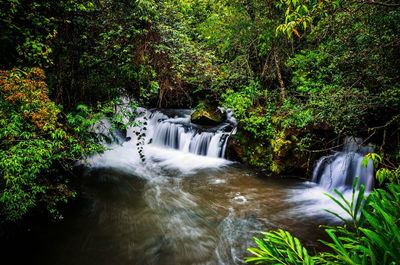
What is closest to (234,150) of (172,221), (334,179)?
(334,179)

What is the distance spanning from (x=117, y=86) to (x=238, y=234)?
430 centimetres

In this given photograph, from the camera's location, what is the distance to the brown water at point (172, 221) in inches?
207

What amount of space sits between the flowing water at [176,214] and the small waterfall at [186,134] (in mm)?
289

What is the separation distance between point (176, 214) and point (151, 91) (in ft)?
9.80

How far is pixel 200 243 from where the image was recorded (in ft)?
18.8

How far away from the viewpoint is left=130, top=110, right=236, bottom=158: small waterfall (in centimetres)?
1119

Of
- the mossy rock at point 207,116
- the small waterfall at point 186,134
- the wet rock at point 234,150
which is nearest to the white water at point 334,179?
the wet rock at point 234,150

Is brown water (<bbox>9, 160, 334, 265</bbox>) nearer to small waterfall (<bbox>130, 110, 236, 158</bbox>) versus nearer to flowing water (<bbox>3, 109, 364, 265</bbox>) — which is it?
flowing water (<bbox>3, 109, 364, 265</bbox>)

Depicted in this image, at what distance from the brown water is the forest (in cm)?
24

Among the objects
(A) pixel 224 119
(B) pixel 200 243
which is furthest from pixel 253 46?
(B) pixel 200 243

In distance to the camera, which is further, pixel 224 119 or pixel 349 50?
pixel 224 119

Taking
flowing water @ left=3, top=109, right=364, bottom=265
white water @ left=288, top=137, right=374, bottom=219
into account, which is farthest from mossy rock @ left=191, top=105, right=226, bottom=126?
white water @ left=288, top=137, right=374, bottom=219

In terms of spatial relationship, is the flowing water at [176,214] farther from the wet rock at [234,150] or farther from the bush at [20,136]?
the bush at [20,136]

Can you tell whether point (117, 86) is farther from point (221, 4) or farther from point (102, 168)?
point (221, 4)
